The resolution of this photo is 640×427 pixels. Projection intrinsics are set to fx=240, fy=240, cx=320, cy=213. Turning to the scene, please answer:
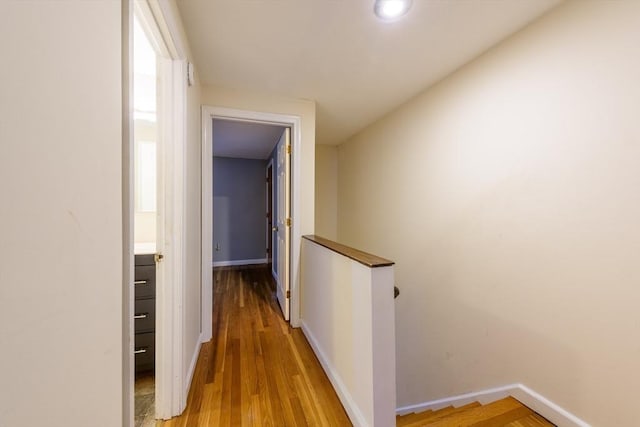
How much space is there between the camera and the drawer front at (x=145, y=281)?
1630mm

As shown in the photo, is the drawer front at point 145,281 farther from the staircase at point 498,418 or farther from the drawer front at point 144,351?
the staircase at point 498,418

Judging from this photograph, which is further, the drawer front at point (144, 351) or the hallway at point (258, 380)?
the drawer front at point (144, 351)

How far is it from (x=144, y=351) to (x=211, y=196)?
1.21 meters

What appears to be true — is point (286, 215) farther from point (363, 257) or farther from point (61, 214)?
point (61, 214)

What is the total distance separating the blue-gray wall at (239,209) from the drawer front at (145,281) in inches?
126

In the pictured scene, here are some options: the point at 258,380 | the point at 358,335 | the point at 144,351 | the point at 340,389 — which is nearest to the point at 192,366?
the point at 144,351

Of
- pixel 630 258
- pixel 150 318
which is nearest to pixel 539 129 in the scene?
pixel 630 258

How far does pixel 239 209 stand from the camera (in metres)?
4.93

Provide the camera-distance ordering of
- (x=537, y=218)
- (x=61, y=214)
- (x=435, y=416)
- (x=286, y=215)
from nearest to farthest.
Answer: (x=61, y=214), (x=537, y=218), (x=435, y=416), (x=286, y=215)

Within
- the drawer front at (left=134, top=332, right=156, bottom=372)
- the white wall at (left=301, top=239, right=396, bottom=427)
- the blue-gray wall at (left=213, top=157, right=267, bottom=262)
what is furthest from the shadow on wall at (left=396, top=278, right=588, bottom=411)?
the blue-gray wall at (left=213, top=157, right=267, bottom=262)

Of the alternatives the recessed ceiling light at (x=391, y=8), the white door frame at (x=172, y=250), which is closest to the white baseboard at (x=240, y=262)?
the white door frame at (x=172, y=250)

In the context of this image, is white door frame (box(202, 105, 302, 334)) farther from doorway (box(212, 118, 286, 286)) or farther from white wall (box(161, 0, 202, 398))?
doorway (box(212, 118, 286, 286))

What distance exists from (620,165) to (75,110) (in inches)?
76.5

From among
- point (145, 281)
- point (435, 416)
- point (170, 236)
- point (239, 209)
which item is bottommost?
point (435, 416)
